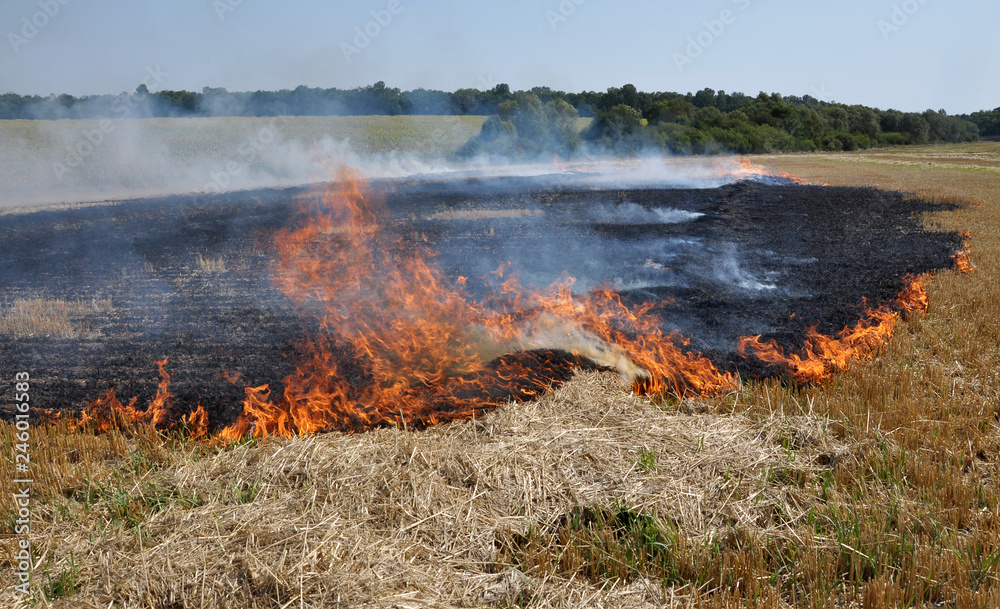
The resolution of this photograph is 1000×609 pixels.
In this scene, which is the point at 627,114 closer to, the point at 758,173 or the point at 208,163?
the point at 758,173

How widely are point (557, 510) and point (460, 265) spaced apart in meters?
8.63

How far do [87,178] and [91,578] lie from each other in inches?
1468

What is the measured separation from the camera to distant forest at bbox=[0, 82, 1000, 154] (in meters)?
46.2

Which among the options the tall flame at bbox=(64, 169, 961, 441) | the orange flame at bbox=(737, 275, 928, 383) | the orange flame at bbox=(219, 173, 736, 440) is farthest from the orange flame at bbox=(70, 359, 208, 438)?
the orange flame at bbox=(737, 275, 928, 383)

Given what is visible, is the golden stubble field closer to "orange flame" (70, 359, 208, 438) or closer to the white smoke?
"orange flame" (70, 359, 208, 438)

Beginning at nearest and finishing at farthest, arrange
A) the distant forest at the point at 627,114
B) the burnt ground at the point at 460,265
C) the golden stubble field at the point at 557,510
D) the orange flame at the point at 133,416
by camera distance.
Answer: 1. the golden stubble field at the point at 557,510
2. the orange flame at the point at 133,416
3. the burnt ground at the point at 460,265
4. the distant forest at the point at 627,114

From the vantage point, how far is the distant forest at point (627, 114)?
152ft

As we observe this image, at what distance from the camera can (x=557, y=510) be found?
3744 millimetres

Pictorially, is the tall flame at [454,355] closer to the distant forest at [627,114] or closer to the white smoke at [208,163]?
the white smoke at [208,163]

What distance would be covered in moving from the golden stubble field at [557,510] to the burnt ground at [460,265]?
5.12 ft

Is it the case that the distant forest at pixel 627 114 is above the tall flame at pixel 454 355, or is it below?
above

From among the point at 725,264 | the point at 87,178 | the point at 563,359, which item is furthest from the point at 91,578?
the point at 87,178

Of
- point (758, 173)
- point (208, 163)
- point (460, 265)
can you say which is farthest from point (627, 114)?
point (460, 265)

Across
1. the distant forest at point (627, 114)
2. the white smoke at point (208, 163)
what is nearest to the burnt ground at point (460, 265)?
the white smoke at point (208, 163)
